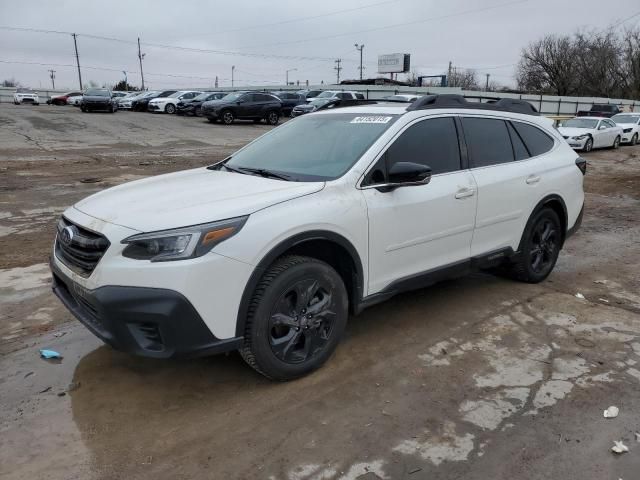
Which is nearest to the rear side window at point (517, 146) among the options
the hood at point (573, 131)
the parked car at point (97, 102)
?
the hood at point (573, 131)

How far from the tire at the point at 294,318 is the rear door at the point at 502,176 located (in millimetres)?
1598

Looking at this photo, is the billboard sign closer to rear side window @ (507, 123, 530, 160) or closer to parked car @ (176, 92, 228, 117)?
parked car @ (176, 92, 228, 117)

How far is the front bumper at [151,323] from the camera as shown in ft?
9.43

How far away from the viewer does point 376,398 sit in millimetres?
3361

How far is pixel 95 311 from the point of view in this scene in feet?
10.2

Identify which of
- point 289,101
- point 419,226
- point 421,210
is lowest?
point 419,226

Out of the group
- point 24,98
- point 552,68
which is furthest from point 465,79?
point 24,98

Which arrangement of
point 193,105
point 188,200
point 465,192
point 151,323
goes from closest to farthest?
point 151,323 → point 188,200 → point 465,192 → point 193,105

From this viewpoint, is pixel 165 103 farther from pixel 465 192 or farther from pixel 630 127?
pixel 465 192

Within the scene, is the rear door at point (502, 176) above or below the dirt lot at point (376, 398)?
above

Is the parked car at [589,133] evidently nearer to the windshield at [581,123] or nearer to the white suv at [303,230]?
the windshield at [581,123]

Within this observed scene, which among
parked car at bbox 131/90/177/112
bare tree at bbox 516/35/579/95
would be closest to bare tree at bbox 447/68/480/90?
bare tree at bbox 516/35/579/95

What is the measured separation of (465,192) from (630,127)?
24.7 m

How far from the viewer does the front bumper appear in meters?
2.88
